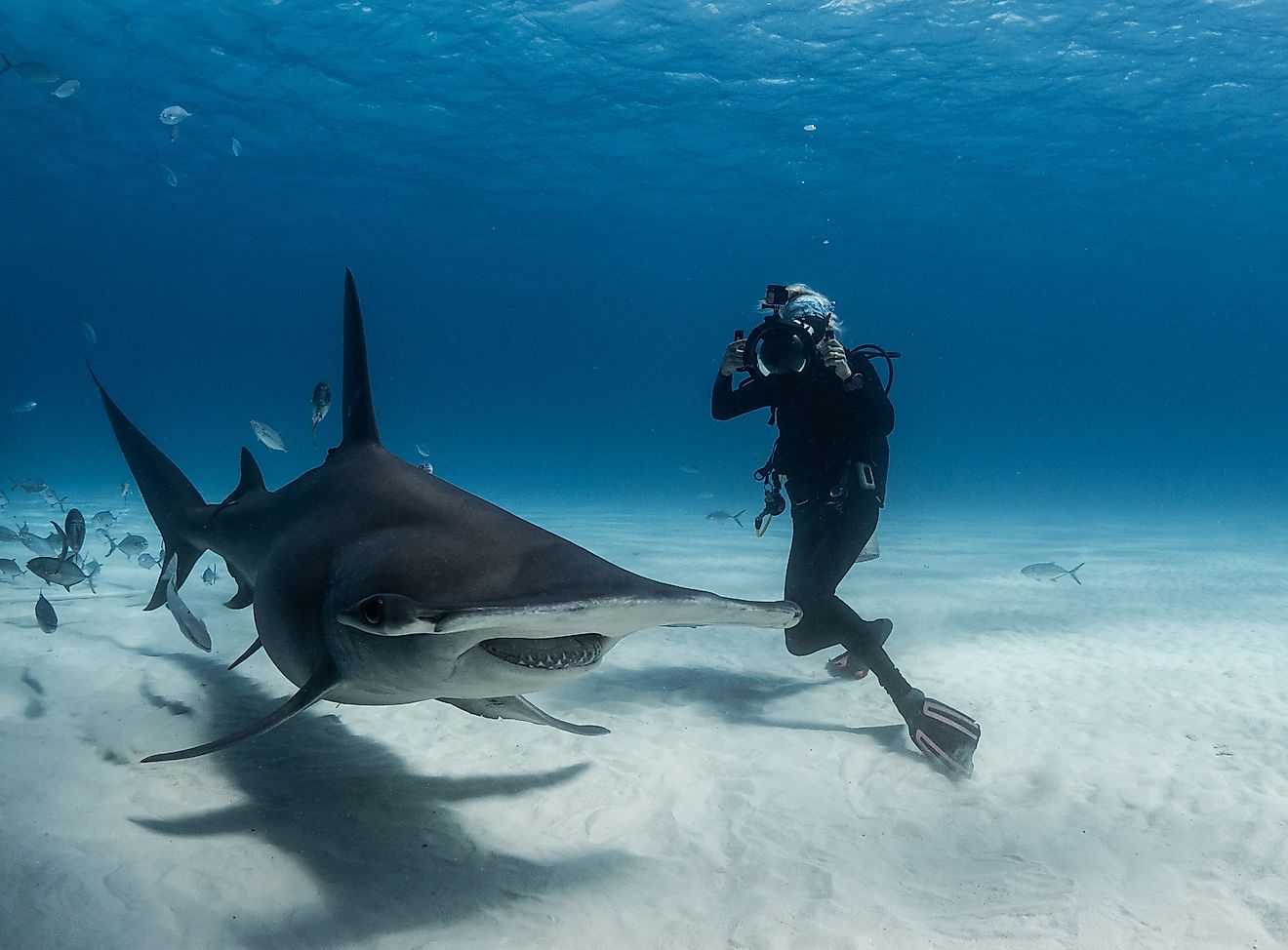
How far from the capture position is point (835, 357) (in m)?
4.75

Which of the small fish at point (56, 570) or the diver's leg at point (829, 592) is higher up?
the diver's leg at point (829, 592)

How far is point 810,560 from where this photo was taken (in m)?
5.11

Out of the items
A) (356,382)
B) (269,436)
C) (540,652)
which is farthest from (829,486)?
(269,436)

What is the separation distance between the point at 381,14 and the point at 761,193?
19.5m

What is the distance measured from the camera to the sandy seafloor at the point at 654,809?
2412 mm

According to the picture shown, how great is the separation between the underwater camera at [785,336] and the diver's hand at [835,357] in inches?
3.4

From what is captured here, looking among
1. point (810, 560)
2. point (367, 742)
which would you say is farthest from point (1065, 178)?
point (367, 742)

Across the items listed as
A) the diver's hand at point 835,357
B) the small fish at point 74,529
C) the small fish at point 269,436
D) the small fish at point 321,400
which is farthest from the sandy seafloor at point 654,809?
the small fish at point 269,436

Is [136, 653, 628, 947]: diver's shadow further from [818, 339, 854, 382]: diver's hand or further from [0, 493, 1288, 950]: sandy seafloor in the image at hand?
[818, 339, 854, 382]: diver's hand

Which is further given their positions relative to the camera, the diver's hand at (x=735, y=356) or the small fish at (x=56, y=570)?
the small fish at (x=56, y=570)

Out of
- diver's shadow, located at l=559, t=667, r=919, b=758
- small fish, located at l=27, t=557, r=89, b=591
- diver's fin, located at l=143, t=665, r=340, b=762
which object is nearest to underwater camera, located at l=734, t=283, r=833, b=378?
diver's shadow, located at l=559, t=667, r=919, b=758

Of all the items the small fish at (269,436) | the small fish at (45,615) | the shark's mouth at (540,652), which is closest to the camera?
the shark's mouth at (540,652)

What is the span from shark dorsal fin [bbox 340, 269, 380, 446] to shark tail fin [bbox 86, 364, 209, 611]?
4.75ft

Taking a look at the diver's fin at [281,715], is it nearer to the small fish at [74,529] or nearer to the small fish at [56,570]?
the small fish at [74,529]
